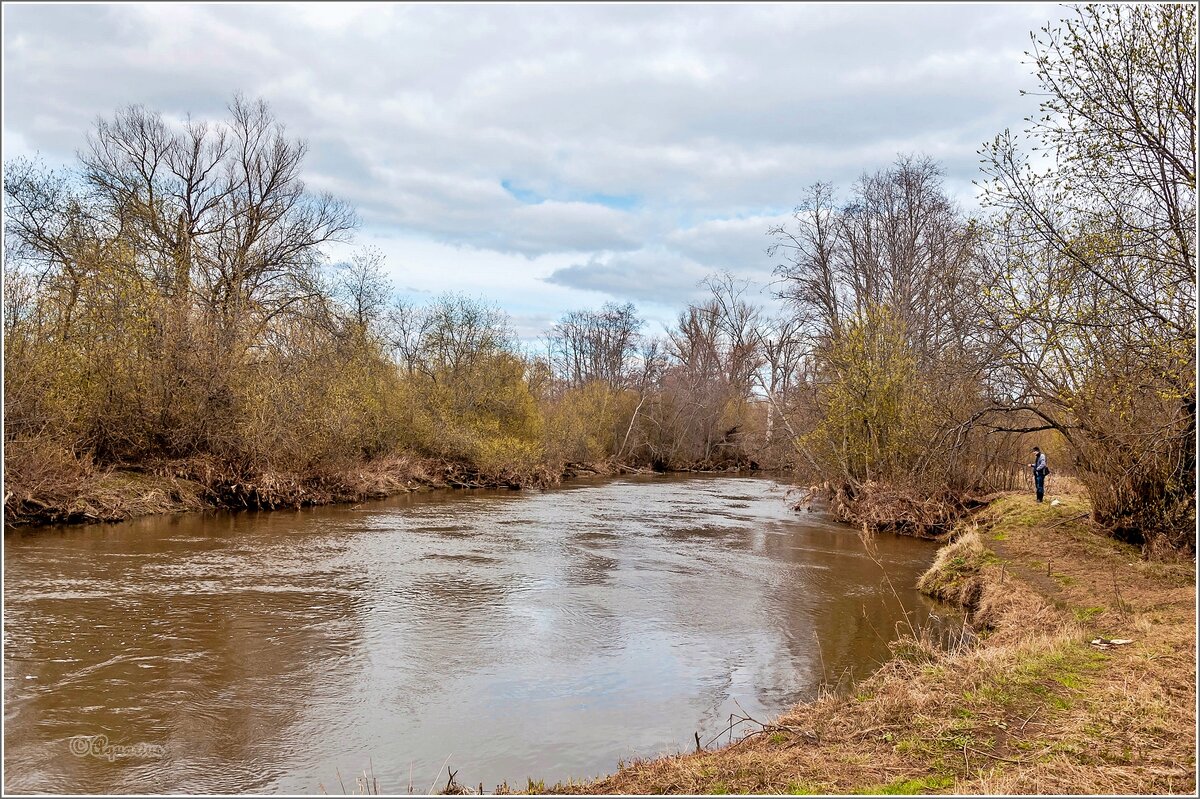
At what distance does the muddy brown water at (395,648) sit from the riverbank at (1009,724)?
4.06 ft

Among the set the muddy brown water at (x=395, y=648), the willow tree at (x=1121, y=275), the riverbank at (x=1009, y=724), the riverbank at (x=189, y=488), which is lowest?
the muddy brown water at (x=395, y=648)

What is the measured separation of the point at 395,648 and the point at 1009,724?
22.0 ft

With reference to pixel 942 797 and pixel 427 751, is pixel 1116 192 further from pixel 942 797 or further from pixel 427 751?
pixel 427 751

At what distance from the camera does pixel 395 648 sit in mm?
9422

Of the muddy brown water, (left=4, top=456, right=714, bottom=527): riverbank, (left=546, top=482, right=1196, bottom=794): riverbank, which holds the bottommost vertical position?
the muddy brown water

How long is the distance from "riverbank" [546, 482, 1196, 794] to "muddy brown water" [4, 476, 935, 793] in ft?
4.06

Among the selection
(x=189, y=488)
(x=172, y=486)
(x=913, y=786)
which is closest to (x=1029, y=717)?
(x=913, y=786)

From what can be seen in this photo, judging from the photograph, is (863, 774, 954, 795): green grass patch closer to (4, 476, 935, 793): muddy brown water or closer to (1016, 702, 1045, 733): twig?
(1016, 702, 1045, 733): twig

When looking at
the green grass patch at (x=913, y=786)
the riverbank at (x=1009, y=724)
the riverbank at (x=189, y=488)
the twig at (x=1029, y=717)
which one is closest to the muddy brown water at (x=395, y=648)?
the riverbank at (x=189, y=488)

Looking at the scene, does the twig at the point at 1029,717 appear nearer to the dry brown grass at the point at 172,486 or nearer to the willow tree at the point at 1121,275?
the willow tree at the point at 1121,275

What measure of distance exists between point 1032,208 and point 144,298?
2025 centimetres

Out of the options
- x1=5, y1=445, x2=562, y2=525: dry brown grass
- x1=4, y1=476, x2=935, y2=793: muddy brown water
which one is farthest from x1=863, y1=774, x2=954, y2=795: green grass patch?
x1=5, y1=445, x2=562, y2=525: dry brown grass

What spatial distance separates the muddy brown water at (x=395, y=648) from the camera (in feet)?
21.1

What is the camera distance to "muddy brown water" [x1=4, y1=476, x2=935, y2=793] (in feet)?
21.1
